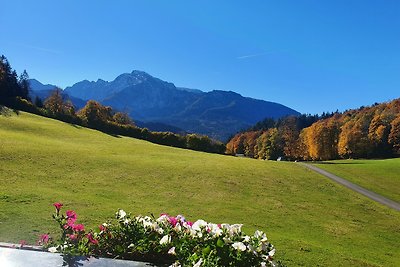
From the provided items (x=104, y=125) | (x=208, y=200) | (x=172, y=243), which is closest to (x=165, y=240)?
(x=172, y=243)

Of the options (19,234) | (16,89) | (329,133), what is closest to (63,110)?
(16,89)

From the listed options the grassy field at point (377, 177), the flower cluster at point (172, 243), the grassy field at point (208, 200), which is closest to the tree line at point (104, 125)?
the grassy field at point (377, 177)

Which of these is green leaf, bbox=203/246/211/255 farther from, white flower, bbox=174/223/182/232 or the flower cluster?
white flower, bbox=174/223/182/232

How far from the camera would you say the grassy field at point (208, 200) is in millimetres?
17734

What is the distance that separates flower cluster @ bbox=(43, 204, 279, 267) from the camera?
6.25m

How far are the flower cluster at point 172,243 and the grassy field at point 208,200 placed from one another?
23.8 feet

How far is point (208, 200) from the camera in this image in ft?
93.9

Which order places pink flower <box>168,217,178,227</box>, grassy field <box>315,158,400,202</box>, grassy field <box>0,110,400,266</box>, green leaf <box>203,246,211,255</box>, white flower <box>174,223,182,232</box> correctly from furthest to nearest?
grassy field <box>315,158,400,202</box>
grassy field <box>0,110,400,266</box>
pink flower <box>168,217,178,227</box>
white flower <box>174,223,182,232</box>
green leaf <box>203,246,211,255</box>

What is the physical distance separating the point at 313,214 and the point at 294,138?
11986cm

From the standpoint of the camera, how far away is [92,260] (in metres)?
6.75

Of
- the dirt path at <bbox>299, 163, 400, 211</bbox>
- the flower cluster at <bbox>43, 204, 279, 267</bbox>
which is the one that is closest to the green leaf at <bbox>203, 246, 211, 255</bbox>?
the flower cluster at <bbox>43, 204, 279, 267</bbox>

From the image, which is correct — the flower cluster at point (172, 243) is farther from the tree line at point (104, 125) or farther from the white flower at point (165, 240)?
the tree line at point (104, 125)

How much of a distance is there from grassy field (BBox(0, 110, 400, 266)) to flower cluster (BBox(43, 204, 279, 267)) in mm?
7266

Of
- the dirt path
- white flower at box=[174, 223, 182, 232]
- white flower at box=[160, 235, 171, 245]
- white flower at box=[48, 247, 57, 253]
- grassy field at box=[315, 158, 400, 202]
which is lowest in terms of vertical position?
the dirt path
